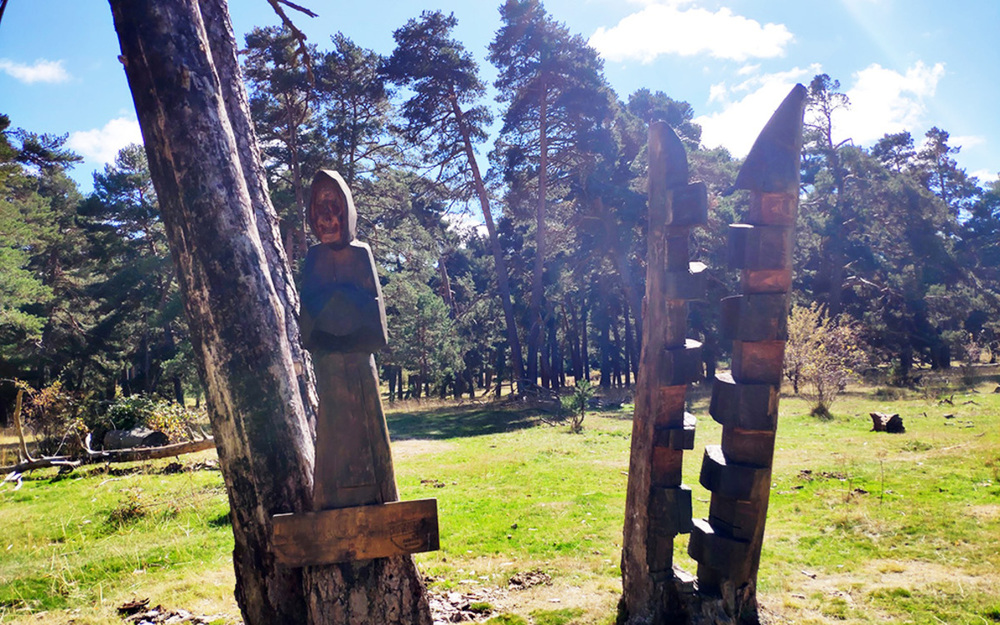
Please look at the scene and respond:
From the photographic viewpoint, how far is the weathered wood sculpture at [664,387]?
15.2 feet

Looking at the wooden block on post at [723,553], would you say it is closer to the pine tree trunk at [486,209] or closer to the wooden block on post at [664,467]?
the wooden block on post at [664,467]

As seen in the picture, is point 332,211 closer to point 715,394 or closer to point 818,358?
point 715,394

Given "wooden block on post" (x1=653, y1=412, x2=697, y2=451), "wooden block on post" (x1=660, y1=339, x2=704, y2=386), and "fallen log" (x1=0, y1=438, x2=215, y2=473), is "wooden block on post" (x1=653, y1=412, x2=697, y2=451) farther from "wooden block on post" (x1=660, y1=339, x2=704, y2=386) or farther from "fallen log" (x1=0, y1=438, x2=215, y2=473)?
"fallen log" (x1=0, y1=438, x2=215, y2=473)

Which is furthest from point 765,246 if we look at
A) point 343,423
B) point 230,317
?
point 230,317

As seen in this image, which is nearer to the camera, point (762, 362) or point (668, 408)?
point (762, 362)

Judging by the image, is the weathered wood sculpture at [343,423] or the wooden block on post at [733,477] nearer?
the weathered wood sculpture at [343,423]

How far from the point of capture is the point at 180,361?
25141 mm

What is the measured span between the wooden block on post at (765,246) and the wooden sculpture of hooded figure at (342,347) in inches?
109

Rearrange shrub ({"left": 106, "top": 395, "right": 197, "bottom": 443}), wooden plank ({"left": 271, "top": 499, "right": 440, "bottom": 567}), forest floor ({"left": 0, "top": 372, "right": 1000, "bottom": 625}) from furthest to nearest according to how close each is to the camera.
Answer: shrub ({"left": 106, "top": 395, "right": 197, "bottom": 443}), forest floor ({"left": 0, "top": 372, "right": 1000, "bottom": 625}), wooden plank ({"left": 271, "top": 499, "right": 440, "bottom": 567})

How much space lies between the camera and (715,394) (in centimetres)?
482

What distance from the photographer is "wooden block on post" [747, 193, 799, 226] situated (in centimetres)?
448

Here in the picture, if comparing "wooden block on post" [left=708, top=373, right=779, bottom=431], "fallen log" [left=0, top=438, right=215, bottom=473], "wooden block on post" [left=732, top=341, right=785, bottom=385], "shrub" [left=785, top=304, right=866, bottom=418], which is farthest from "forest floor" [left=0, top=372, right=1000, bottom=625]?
"shrub" [left=785, top=304, right=866, bottom=418]

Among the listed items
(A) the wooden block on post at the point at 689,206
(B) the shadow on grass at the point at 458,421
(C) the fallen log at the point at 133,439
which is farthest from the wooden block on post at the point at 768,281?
(B) the shadow on grass at the point at 458,421

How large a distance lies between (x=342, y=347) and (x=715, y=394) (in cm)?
300
